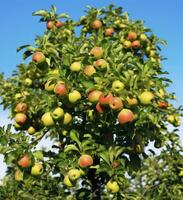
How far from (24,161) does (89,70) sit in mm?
1750

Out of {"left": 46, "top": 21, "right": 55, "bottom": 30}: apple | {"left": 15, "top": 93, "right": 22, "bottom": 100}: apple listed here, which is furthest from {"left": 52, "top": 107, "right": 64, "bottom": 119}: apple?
{"left": 46, "top": 21, "right": 55, "bottom": 30}: apple

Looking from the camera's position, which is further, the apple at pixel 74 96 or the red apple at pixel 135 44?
the red apple at pixel 135 44

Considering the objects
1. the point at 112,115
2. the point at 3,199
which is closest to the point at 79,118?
the point at 112,115

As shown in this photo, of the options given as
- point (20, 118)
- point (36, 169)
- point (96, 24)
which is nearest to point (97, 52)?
point (20, 118)

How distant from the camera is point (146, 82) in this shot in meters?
6.89

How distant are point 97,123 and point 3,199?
547cm

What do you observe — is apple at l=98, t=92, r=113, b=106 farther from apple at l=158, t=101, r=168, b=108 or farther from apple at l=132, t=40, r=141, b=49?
apple at l=132, t=40, r=141, b=49

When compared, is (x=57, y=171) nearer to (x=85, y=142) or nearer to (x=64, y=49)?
(x=85, y=142)

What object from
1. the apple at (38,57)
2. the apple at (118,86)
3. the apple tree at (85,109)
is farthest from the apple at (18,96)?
the apple at (118,86)

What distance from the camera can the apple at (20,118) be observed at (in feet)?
27.3

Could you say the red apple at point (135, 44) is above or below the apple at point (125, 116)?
above

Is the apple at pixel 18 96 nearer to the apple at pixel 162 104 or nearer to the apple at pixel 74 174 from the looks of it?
the apple at pixel 74 174

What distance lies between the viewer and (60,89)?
686 centimetres

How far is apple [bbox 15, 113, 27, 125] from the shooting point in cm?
834
